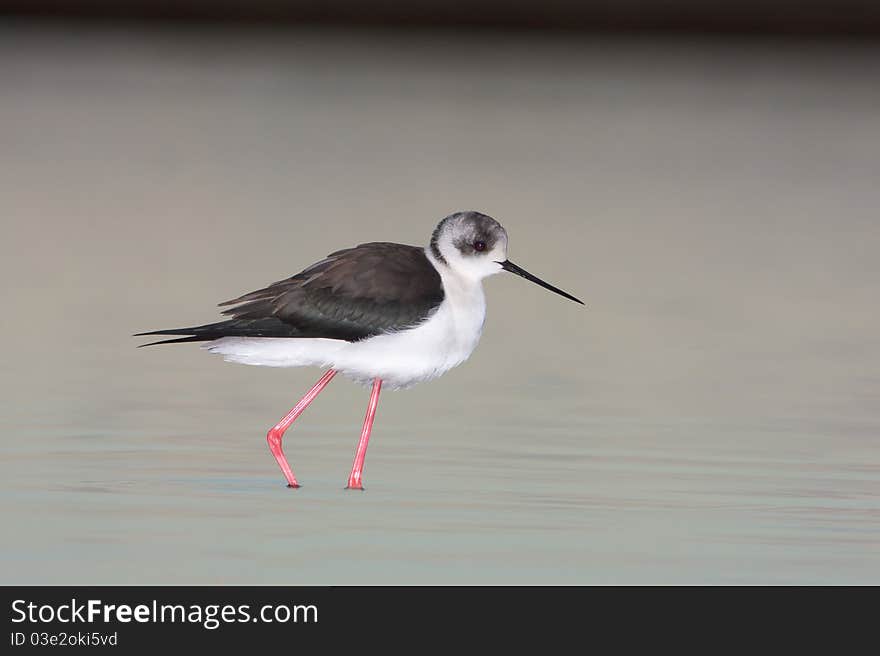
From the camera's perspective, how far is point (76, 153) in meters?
11.4

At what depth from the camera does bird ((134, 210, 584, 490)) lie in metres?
4.75

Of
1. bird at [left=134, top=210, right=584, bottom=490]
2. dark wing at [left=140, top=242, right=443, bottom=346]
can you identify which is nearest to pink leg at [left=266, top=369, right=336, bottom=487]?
bird at [left=134, top=210, right=584, bottom=490]

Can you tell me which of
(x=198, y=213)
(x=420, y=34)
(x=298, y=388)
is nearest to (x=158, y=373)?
(x=298, y=388)

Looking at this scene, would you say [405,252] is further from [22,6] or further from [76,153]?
[22,6]

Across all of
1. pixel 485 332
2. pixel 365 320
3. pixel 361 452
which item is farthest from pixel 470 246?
pixel 485 332

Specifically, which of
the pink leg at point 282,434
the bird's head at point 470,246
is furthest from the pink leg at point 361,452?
the bird's head at point 470,246

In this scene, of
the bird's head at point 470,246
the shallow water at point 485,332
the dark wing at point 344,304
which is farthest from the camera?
the bird's head at point 470,246

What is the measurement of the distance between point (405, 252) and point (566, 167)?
676cm

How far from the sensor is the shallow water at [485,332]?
4.35 metres

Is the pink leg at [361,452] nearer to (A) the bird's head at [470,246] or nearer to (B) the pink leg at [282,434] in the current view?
(B) the pink leg at [282,434]

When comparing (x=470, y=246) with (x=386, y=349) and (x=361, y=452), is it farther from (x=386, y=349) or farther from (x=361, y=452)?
(x=361, y=452)

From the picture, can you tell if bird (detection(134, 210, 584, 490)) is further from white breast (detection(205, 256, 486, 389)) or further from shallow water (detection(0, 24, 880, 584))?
shallow water (detection(0, 24, 880, 584))

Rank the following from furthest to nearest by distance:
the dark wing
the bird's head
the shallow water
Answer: the bird's head, the dark wing, the shallow water

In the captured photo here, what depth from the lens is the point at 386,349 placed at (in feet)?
15.6
